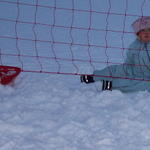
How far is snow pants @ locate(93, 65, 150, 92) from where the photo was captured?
368 cm

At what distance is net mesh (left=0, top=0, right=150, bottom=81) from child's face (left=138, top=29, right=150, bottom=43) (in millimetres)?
824

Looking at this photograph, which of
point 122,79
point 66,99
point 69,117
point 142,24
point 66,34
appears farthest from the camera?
point 66,34

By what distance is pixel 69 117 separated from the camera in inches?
124

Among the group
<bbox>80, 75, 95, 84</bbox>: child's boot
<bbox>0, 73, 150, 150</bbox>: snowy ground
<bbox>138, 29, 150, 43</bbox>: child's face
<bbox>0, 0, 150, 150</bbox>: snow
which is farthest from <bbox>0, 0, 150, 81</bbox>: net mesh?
<bbox>138, 29, 150, 43</bbox>: child's face

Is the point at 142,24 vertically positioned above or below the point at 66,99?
above

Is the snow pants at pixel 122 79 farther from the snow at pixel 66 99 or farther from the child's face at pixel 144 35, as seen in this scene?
the child's face at pixel 144 35

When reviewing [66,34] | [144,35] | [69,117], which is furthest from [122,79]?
[66,34]

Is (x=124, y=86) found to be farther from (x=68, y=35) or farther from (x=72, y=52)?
(x=68, y=35)

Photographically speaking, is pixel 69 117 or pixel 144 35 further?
pixel 144 35

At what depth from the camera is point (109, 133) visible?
2.89 m

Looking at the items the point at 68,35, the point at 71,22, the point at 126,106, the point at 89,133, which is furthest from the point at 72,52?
the point at 89,133

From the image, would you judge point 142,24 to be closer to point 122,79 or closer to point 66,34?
point 122,79

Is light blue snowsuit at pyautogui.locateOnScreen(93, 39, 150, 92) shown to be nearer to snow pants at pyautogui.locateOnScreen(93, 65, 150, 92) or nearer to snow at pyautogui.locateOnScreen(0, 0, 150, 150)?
snow pants at pyautogui.locateOnScreen(93, 65, 150, 92)

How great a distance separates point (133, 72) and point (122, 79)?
0.15 m
